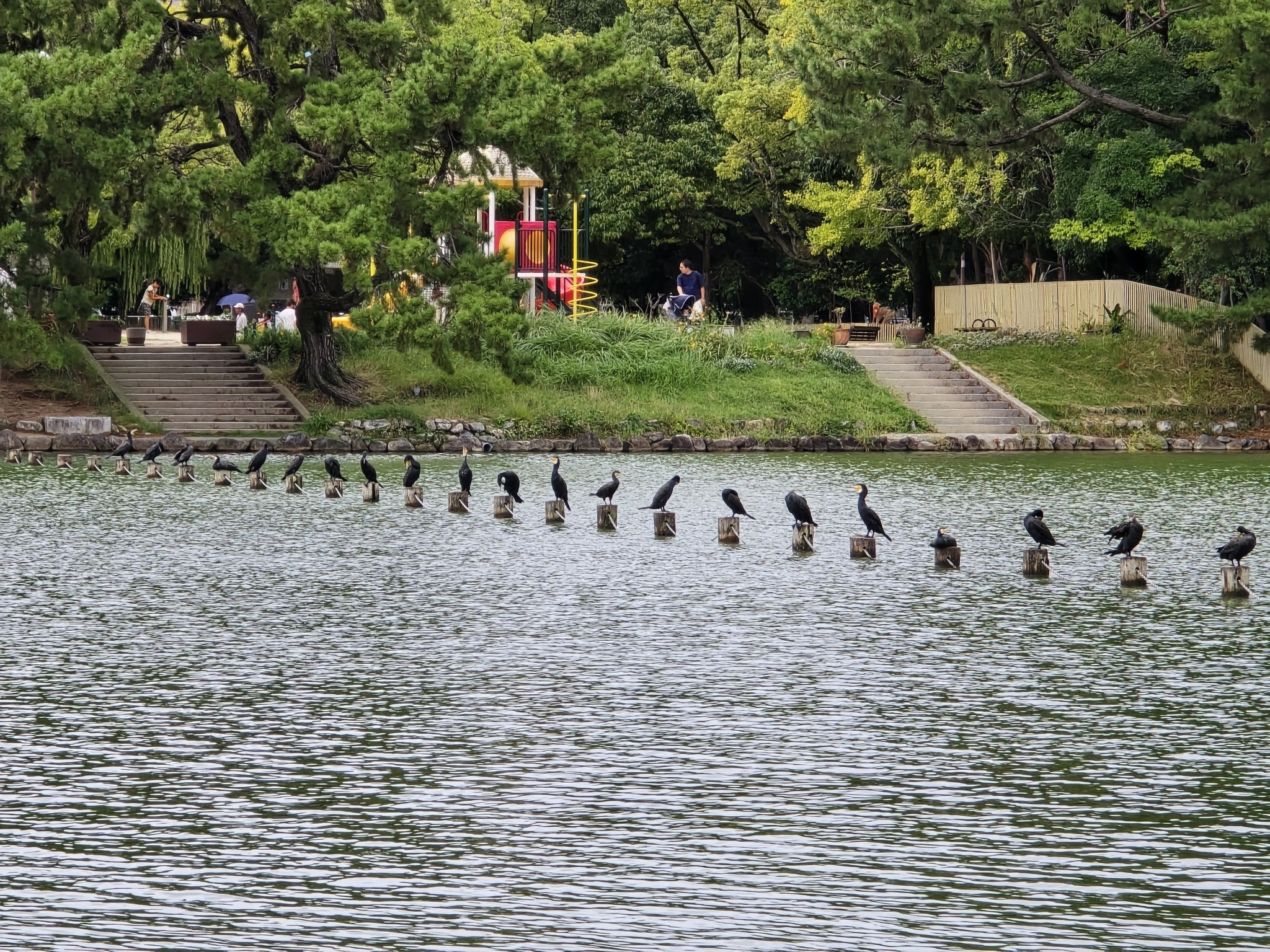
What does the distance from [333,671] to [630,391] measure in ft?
93.0

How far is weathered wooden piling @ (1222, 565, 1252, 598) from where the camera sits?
19.6 m

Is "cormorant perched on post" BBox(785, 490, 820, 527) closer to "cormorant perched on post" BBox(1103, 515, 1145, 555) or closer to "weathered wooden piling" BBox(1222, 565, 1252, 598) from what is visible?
"cormorant perched on post" BBox(1103, 515, 1145, 555)

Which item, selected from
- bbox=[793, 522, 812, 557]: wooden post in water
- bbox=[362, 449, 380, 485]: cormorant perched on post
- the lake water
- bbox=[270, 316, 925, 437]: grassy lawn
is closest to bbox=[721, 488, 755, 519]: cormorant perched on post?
the lake water

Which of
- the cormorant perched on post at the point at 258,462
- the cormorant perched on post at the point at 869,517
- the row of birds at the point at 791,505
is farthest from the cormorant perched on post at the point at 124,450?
the cormorant perched on post at the point at 869,517

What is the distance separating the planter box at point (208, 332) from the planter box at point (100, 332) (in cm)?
161

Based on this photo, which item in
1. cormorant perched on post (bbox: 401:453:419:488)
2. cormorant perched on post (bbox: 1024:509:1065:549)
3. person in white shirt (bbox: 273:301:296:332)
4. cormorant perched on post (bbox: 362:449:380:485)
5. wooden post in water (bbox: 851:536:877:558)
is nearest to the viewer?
cormorant perched on post (bbox: 1024:509:1065:549)

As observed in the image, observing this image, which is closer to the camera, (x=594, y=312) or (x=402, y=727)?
(x=402, y=727)

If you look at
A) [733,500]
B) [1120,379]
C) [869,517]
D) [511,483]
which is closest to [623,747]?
[869,517]

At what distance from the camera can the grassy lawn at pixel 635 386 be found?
137ft

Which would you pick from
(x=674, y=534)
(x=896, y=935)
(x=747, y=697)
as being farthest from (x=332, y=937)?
(x=674, y=534)

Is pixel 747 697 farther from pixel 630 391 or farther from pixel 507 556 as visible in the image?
pixel 630 391

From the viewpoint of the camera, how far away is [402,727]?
13250 mm

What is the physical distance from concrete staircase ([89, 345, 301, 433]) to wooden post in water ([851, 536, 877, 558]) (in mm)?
20591

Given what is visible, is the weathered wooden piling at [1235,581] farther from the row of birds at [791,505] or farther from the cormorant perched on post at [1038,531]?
the cormorant perched on post at [1038,531]
